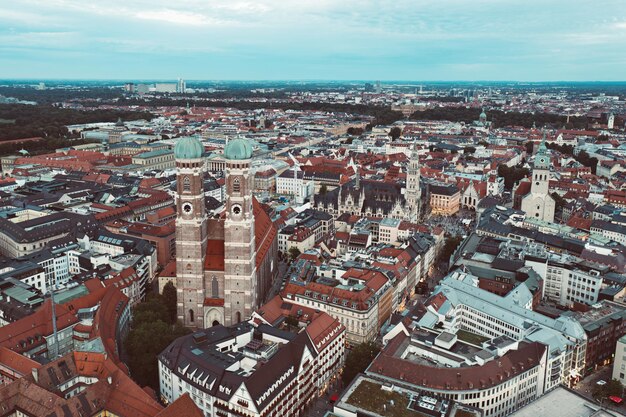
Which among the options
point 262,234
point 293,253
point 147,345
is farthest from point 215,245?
point 293,253

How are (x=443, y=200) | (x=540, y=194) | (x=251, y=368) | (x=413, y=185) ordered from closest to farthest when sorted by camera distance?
(x=251, y=368) < (x=540, y=194) < (x=413, y=185) < (x=443, y=200)

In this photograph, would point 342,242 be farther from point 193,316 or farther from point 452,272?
point 193,316

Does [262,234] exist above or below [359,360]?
above

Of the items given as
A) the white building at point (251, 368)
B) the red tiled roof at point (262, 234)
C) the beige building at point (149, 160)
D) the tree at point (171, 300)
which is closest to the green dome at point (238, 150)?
the red tiled roof at point (262, 234)

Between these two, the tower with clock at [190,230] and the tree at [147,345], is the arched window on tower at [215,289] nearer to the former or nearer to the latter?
the tower with clock at [190,230]

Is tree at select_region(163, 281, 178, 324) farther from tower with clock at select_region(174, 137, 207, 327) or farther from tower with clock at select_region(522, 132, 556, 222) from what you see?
tower with clock at select_region(522, 132, 556, 222)

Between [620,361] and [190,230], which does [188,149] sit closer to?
[190,230]
